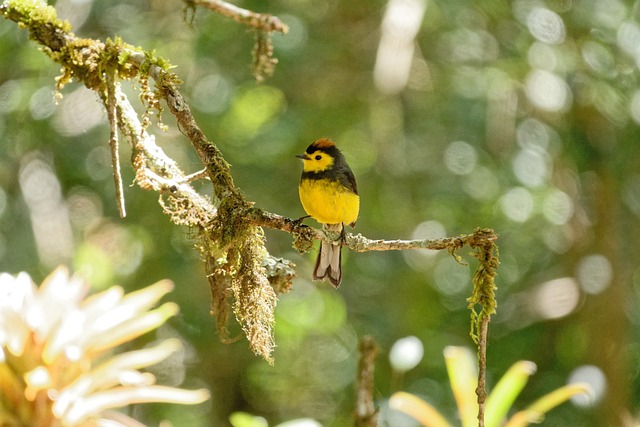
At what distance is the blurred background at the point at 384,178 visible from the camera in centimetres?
621

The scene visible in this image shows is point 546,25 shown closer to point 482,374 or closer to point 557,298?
point 557,298

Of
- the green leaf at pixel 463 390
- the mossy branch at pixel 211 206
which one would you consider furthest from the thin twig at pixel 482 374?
the green leaf at pixel 463 390

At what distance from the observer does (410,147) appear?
23.4 feet

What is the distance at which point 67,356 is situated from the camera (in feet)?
7.59

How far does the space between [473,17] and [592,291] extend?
7.61 ft

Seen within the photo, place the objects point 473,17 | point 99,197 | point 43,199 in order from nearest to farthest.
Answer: point 43,199 < point 99,197 < point 473,17

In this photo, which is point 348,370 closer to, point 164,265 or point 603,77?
point 164,265

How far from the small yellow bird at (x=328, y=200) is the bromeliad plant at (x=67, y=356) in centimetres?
179

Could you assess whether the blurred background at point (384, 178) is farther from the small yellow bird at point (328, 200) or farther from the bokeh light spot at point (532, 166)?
the small yellow bird at point (328, 200)

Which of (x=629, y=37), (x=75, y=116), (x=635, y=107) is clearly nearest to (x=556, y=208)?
(x=635, y=107)

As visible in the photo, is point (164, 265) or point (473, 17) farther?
point (473, 17)

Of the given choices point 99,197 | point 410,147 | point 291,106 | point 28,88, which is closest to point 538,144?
point 410,147

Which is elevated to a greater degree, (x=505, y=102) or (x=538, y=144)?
(x=505, y=102)

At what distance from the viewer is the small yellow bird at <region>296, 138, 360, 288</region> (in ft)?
14.0
